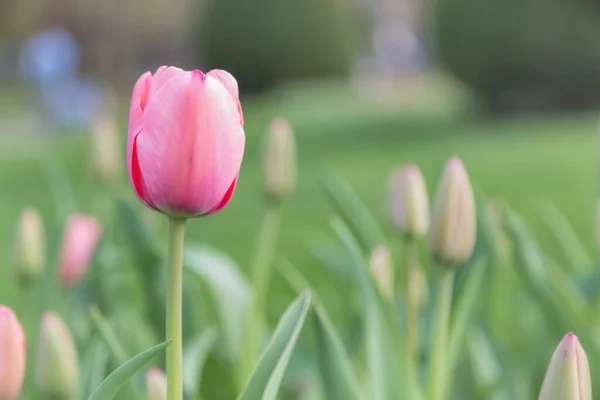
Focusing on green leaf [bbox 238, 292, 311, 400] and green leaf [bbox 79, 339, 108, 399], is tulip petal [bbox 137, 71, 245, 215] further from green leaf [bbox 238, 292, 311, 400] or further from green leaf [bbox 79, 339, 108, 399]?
green leaf [bbox 79, 339, 108, 399]

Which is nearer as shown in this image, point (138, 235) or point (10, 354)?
point (10, 354)

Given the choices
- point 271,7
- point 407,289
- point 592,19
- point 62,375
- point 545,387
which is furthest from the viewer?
point 271,7

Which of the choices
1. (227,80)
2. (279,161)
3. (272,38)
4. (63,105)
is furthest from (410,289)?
(63,105)

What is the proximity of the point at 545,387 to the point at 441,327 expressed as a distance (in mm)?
285

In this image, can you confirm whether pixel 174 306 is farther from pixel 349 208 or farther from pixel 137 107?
Answer: pixel 349 208

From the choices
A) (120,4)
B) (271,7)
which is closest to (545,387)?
→ (271,7)

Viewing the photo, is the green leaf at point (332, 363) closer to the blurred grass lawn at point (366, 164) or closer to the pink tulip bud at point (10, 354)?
the pink tulip bud at point (10, 354)

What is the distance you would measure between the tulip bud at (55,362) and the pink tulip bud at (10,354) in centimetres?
9

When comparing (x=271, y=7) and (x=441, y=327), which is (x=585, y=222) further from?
(x=271, y=7)

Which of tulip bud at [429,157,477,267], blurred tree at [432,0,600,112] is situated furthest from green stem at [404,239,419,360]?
blurred tree at [432,0,600,112]

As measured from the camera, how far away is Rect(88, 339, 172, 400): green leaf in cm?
58

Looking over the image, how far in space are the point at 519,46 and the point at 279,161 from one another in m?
6.72

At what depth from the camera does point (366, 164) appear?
553 cm

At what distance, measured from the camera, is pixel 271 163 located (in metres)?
1.16
